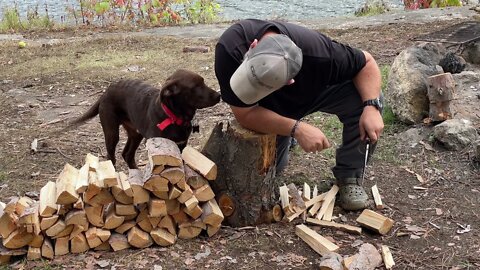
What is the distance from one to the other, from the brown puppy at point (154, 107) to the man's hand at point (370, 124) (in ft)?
3.40

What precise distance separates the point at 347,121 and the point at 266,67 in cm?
128

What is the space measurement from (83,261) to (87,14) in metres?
8.54

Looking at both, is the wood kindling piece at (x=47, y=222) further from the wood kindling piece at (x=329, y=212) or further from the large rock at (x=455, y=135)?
the large rock at (x=455, y=135)

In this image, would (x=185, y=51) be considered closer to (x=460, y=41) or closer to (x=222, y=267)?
(x=460, y=41)

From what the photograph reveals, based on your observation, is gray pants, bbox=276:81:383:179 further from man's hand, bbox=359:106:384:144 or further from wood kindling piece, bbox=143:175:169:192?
wood kindling piece, bbox=143:175:169:192

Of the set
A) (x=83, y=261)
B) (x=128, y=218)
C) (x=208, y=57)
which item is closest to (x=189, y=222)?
(x=128, y=218)

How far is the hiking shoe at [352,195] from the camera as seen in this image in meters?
3.93

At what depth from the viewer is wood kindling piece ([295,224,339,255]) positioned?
339 cm

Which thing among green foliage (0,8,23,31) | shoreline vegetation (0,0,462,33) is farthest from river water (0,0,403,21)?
green foliage (0,8,23,31)

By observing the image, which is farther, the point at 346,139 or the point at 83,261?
the point at 346,139

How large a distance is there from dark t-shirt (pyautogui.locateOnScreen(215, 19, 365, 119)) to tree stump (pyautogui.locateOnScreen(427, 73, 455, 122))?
1.46m

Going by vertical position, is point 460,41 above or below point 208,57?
above

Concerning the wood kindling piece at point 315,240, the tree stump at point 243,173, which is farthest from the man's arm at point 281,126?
the wood kindling piece at point 315,240

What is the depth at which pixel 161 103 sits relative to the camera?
4.10 m
